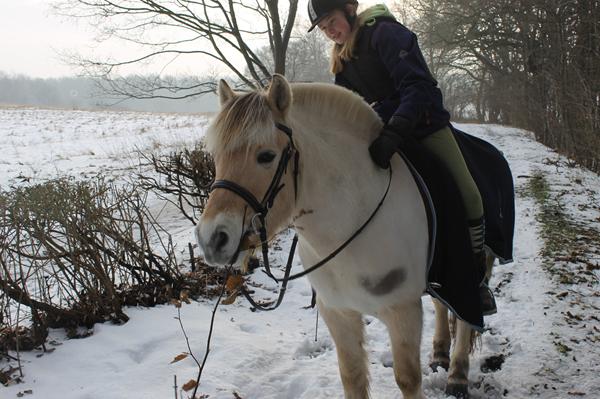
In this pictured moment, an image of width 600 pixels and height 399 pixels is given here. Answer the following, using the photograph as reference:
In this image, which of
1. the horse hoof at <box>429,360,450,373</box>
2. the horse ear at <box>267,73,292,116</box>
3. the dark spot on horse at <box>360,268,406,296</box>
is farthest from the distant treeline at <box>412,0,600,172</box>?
the horse ear at <box>267,73,292,116</box>

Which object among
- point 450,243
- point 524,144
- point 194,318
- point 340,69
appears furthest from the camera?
point 524,144

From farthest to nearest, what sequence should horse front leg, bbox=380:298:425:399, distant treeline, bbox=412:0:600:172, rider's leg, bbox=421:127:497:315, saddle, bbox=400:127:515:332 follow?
distant treeline, bbox=412:0:600:172, rider's leg, bbox=421:127:497:315, saddle, bbox=400:127:515:332, horse front leg, bbox=380:298:425:399

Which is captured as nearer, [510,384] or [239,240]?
[239,240]

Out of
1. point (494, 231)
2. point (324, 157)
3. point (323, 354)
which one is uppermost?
point (324, 157)

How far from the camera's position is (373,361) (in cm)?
333

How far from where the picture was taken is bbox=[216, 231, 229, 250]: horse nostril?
1.54 m

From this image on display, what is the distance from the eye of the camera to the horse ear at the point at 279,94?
5.65 ft

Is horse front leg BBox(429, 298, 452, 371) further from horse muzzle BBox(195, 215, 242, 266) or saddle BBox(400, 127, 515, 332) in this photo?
horse muzzle BBox(195, 215, 242, 266)

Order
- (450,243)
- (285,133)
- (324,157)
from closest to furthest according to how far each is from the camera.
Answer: (285,133), (324,157), (450,243)

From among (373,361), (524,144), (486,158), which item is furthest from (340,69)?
(524,144)

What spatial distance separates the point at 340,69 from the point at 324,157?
3.39 feet

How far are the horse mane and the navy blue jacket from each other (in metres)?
0.36

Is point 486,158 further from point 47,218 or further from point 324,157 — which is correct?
point 47,218

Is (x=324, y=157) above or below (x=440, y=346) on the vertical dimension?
above
